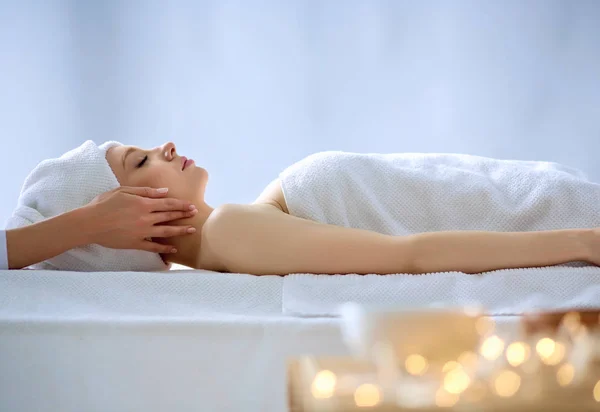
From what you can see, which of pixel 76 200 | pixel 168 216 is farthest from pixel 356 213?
pixel 76 200

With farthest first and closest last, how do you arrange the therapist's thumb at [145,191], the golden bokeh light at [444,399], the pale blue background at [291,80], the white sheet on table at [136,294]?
the pale blue background at [291,80], the therapist's thumb at [145,191], the white sheet on table at [136,294], the golden bokeh light at [444,399]

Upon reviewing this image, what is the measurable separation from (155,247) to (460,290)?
0.78m

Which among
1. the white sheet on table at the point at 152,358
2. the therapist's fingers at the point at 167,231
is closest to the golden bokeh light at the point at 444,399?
the white sheet on table at the point at 152,358

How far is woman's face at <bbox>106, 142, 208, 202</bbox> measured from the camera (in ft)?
5.85

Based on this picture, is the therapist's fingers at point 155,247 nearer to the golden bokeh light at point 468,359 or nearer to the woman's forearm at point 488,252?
the woman's forearm at point 488,252

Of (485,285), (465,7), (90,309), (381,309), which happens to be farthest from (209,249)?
(465,7)

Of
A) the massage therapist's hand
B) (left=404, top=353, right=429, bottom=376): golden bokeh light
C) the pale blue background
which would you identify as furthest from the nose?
(left=404, top=353, right=429, bottom=376): golden bokeh light

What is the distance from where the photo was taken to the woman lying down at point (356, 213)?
1488mm

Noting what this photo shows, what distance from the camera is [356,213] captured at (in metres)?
1.73

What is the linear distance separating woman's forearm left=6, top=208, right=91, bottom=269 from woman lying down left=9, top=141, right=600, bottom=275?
112 millimetres

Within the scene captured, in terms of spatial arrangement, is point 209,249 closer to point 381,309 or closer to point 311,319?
point 311,319

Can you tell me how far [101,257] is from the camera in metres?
1.72

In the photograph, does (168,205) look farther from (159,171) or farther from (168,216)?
(159,171)

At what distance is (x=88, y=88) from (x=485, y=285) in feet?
6.55
